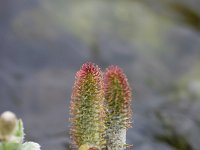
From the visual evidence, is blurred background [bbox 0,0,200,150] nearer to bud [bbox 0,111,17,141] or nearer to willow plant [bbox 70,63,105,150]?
willow plant [bbox 70,63,105,150]

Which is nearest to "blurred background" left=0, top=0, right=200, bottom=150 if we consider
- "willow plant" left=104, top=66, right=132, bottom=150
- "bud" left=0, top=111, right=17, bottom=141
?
"willow plant" left=104, top=66, right=132, bottom=150

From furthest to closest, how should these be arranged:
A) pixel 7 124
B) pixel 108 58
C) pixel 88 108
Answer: pixel 108 58 < pixel 88 108 < pixel 7 124

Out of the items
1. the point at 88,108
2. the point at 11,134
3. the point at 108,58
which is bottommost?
the point at 11,134

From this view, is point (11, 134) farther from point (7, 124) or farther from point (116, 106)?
point (116, 106)

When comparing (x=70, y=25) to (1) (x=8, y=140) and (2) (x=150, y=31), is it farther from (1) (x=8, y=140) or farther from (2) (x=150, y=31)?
(1) (x=8, y=140)

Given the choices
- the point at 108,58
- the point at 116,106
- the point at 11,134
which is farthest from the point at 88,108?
the point at 108,58

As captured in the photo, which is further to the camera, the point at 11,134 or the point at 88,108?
the point at 88,108

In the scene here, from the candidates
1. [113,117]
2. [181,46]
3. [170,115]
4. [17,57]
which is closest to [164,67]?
[181,46]
